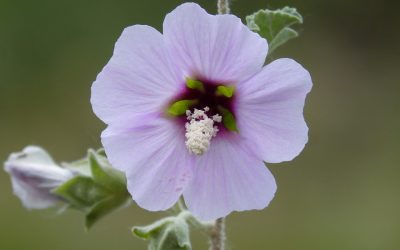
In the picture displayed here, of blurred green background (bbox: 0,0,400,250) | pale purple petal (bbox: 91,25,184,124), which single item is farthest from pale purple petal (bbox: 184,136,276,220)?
blurred green background (bbox: 0,0,400,250)

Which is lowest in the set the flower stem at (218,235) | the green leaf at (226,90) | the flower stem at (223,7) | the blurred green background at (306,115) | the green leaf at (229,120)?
the blurred green background at (306,115)

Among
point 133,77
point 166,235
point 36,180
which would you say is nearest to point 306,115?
point 36,180

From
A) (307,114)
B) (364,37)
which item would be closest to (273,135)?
(307,114)

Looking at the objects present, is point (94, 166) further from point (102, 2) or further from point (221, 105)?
point (102, 2)

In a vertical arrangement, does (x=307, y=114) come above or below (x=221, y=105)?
below

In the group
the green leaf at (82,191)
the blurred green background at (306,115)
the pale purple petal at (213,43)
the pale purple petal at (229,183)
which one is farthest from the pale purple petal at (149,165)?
the blurred green background at (306,115)

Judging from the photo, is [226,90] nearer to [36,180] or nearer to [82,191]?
[82,191]

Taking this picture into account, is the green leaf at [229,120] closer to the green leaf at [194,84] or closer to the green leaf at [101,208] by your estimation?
the green leaf at [194,84]
